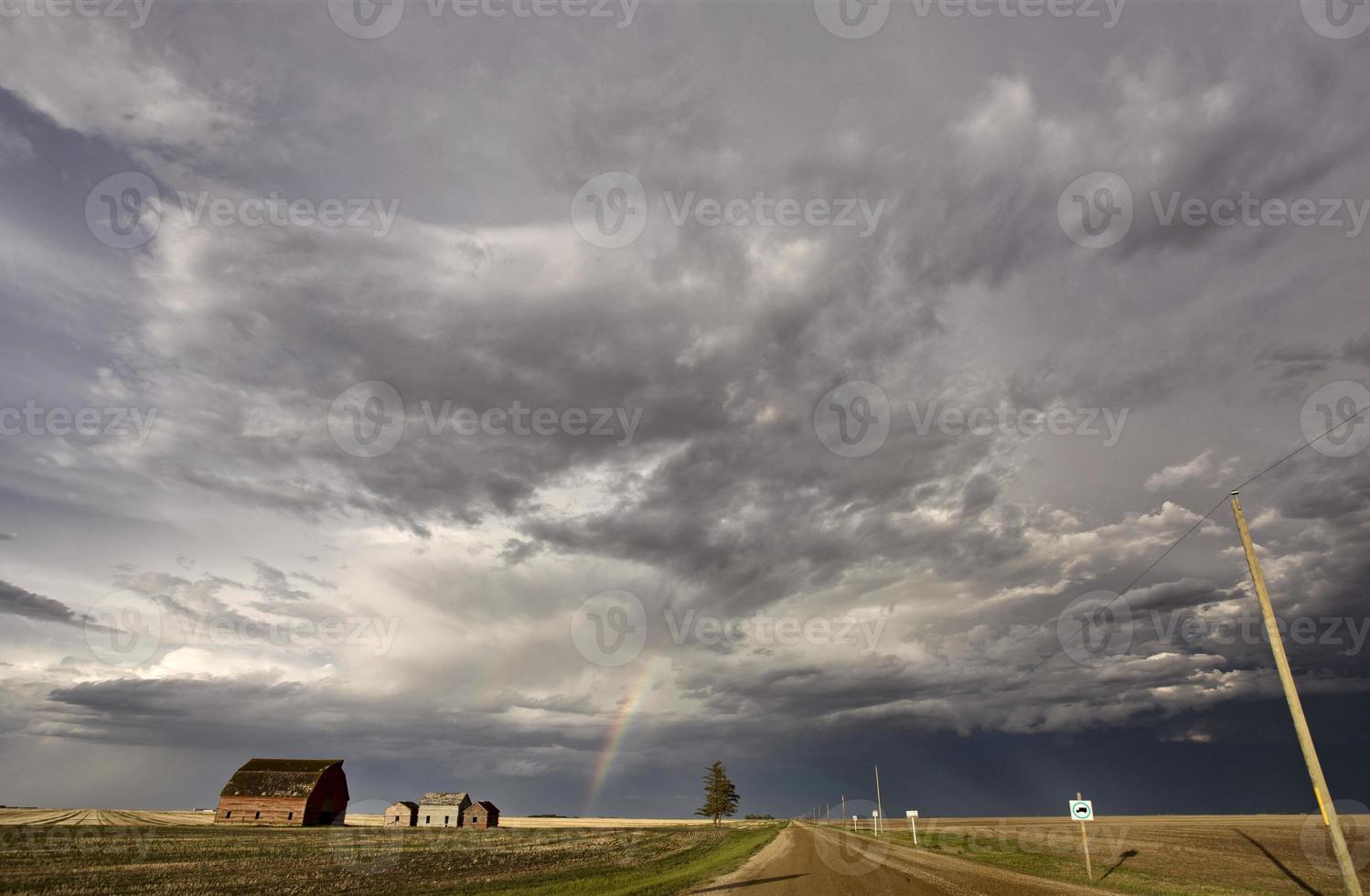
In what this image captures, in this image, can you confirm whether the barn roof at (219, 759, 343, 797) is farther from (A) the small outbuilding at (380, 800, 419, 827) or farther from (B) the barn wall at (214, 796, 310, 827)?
(A) the small outbuilding at (380, 800, 419, 827)

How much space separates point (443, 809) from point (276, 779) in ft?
86.5

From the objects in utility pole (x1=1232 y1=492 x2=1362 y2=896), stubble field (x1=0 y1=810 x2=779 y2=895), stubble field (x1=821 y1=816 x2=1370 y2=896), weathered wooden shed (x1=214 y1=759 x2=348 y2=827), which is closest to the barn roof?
weathered wooden shed (x1=214 y1=759 x2=348 y2=827)

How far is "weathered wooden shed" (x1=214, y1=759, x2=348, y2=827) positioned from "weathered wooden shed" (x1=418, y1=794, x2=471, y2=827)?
1386cm

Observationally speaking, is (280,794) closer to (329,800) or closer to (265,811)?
(265,811)

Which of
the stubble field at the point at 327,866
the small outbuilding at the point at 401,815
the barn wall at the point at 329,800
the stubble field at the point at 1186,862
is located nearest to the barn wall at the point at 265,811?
the barn wall at the point at 329,800

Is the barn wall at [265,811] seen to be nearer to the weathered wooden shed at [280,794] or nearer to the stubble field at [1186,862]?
the weathered wooden shed at [280,794]

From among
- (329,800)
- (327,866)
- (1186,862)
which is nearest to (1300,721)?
(1186,862)

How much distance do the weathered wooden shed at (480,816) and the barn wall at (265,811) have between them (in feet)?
85.5

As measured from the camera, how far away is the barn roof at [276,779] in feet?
326

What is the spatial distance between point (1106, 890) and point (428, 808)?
4452 inches

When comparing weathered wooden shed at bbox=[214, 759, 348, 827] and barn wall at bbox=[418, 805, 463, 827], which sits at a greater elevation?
weathered wooden shed at bbox=[214, 759, 348, 827]

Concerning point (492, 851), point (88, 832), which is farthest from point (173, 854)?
point (88, 832)

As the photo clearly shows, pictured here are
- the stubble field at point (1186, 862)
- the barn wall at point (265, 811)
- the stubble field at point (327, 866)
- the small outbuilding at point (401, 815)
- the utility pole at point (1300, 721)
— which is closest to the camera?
the utility pole at point (1300, 721)

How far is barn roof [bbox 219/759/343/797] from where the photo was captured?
99262 millimetres
